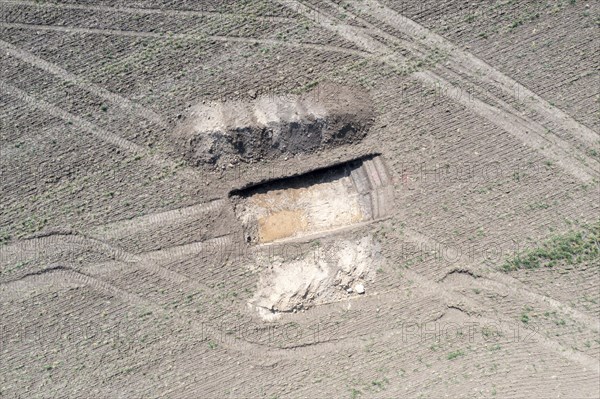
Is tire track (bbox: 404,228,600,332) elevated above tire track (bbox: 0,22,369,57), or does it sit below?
below

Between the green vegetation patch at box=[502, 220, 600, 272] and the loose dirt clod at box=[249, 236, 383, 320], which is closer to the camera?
the green vegetation patch at box=[502, 220, 600, 272]

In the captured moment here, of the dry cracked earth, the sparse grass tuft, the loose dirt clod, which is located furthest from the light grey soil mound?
the sparse grass tuft

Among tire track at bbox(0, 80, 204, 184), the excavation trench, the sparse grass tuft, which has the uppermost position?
tire track at bbox(0, 80, 204, 184)

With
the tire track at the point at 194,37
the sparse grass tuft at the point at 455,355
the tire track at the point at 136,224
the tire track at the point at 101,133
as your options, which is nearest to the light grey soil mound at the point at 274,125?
the tire track at the point at 101,133

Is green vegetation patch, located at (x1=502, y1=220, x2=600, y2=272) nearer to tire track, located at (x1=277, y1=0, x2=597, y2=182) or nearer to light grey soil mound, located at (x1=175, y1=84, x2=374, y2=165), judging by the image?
tire track, located at (x1=277, y1=0, x2=597, y2=182)

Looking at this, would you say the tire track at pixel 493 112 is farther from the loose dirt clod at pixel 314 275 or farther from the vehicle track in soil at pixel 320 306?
the loose dirt clod at pixel 314 275

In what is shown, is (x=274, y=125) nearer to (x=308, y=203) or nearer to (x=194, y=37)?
(x=308, y=203)
